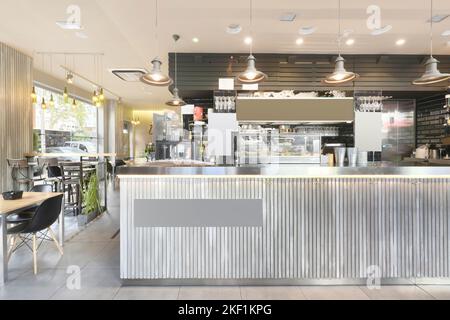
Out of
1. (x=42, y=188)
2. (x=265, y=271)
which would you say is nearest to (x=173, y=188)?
(x=265, y=271)

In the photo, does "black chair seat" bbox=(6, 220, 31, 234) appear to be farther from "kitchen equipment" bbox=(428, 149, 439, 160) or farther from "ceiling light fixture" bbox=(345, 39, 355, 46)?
"kitchen equipment" bbox=(428, 149, 439, 160)

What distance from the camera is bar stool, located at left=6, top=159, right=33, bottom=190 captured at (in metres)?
6.84

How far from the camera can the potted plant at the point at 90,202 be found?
573 cm

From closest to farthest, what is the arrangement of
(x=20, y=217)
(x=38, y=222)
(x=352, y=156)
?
(x=38, y=222) → (x=352, y=156) → (x=20, y=217)

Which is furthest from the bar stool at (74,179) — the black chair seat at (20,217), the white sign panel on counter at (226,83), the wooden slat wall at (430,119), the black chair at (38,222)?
the wooden slat wall at (430,119)

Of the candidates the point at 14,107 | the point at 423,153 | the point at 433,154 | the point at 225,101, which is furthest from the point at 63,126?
the point at 433,154

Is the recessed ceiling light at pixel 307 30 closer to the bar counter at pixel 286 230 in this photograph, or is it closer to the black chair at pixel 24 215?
the bar counter at pixel 286 230

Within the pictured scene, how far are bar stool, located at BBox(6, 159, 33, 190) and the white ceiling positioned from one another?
8.51ft

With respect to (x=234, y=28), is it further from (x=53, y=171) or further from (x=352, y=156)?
(x=53, y=171)

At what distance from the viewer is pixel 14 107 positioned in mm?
7184

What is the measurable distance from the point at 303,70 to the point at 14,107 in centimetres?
669

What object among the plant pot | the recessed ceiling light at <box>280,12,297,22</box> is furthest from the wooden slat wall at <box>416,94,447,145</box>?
the plant pot

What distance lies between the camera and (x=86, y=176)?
6.69m

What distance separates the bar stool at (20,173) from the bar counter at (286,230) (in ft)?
16.9
